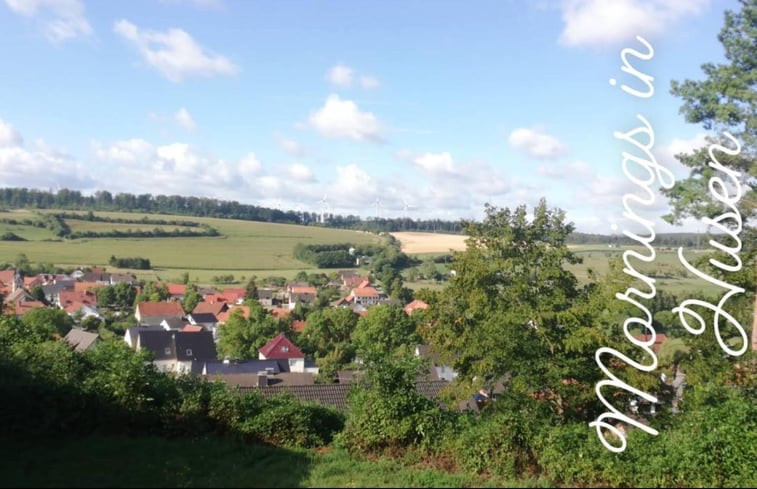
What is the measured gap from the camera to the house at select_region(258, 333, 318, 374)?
128 feet

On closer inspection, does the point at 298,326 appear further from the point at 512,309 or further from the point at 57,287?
the point at 512,309

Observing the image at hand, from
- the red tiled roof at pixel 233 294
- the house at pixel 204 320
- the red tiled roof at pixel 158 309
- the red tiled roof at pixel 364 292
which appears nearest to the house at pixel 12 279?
the red tiled roof at pixel 158 309

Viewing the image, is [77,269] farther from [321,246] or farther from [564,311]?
[564,311]

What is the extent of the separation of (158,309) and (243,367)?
2906cm

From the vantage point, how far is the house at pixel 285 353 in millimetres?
39000

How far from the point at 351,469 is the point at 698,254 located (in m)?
7.92

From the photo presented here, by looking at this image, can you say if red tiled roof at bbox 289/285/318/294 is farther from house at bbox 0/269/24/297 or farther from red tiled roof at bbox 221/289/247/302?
house at bbox 0/269/24/297

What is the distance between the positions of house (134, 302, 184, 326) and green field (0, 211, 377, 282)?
19599mm

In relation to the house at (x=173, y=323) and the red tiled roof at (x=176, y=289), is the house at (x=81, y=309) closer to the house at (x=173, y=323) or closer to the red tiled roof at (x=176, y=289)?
the house at (x=173, y=323)

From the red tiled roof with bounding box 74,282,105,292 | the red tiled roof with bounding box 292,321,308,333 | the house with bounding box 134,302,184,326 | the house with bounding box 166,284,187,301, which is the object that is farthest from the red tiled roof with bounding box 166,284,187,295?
the red tiled roof with bounding box 292,321,308,333

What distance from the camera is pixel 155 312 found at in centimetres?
5881

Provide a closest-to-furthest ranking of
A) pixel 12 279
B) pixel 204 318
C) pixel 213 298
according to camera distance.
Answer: pixel 204 318
pixel 213 298
pixel 12 279

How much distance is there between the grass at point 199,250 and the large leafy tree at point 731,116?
250 feet

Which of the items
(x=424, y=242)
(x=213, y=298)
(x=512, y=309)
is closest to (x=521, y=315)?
(x=512, y=309)
